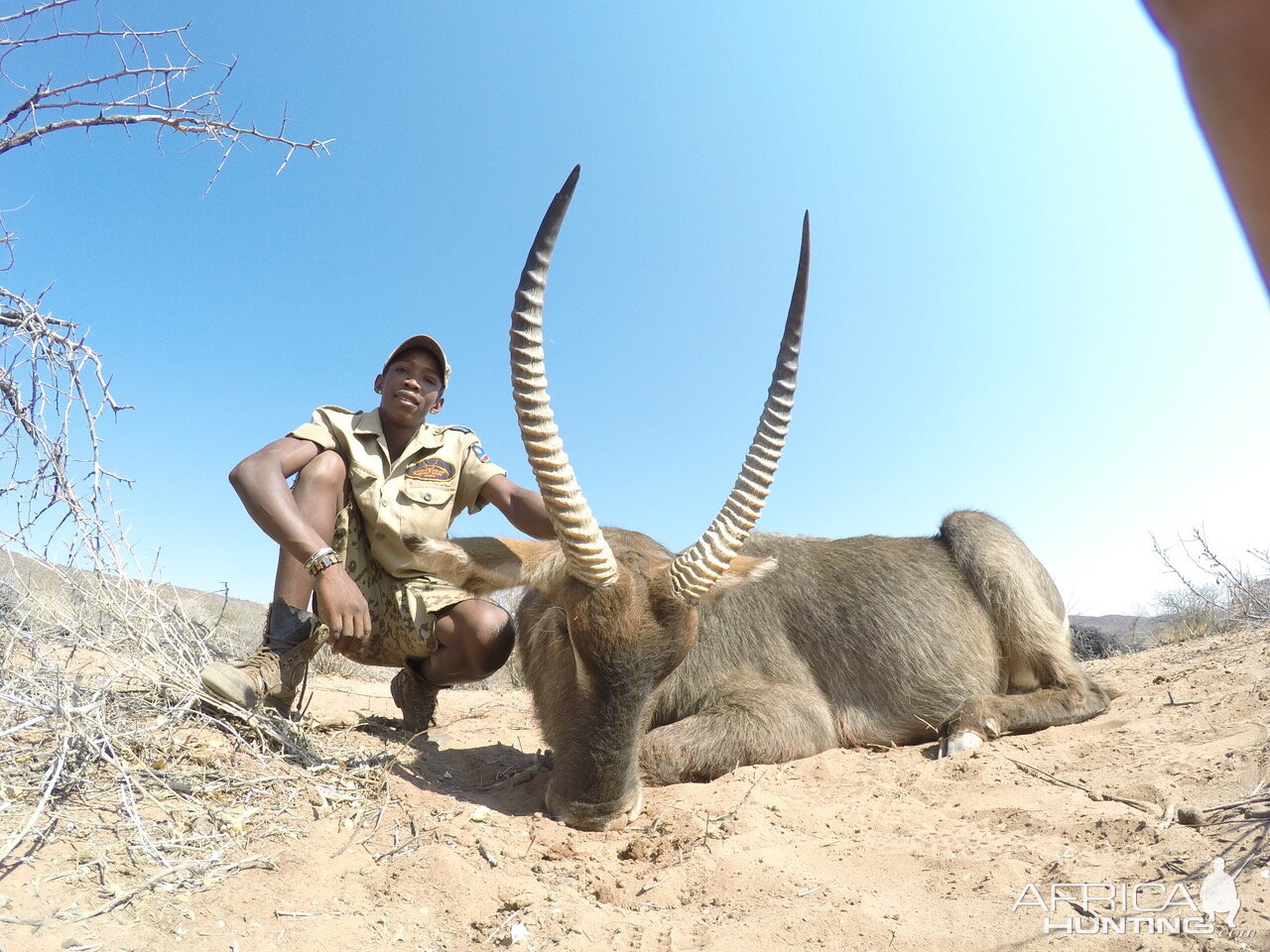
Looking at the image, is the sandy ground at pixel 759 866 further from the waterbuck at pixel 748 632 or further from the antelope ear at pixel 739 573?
the antelope ear at pixel 739 573

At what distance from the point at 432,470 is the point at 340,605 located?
1530mm

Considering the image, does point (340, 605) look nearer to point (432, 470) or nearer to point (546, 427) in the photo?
point (546, 427)

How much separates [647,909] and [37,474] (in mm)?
4194

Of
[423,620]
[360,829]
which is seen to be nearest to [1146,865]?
[360,829]

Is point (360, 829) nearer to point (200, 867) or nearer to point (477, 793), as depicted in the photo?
point (200, 867)

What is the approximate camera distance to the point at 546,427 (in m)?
3.79

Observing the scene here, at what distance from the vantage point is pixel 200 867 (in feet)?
8.51

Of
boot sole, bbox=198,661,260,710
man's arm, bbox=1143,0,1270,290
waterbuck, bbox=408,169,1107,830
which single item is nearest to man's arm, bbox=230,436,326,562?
boot sole, bbox=198,661,260,710

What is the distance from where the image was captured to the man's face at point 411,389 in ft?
17.5

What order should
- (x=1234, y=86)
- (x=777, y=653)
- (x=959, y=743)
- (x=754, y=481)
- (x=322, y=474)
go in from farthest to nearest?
(x=777, y=653), (x=959, y=743), (x=322, y=474), (x=754, y=481), (x=1234, y=86)

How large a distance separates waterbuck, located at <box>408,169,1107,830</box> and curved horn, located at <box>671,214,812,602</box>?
0.03ft

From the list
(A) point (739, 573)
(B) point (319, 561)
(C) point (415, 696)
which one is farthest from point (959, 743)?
(B) point (319, 561)

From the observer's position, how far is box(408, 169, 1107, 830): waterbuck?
3.65 metres

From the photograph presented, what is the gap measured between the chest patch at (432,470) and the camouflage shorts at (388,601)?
42cm
